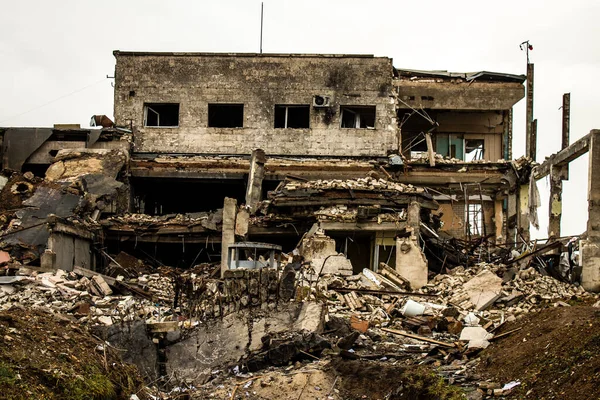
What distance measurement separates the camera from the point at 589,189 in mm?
19234

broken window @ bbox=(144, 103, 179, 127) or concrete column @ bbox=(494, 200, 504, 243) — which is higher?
broken window @ bbox=(144, 103, 179, 127)

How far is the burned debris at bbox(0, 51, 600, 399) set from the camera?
44.6 feet

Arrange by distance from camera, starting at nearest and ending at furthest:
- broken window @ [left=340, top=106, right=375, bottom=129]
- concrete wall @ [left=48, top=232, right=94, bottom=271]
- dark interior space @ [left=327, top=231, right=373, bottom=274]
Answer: concrete wall @ [left=48, top=232, right=94, bottom=271]
dark interior space @ [left=327, top=231, right=373, bottom=274]
broken window @ [left=340, top=106, right=375, bottom=129]

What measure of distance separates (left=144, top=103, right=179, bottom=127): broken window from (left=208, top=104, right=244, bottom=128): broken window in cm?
120

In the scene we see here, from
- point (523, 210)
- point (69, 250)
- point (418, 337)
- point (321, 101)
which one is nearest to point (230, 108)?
point (321, 101)

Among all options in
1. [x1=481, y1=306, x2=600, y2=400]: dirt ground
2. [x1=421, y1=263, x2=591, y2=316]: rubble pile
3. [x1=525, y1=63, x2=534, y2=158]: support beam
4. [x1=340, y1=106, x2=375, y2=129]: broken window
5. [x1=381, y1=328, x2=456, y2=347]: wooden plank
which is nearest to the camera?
[x1=481, y1=306, x2=600, y2=400]: dirt ground

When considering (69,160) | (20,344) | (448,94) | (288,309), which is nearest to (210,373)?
(288,309)

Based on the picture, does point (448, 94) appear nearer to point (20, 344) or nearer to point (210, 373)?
point (210, 373)

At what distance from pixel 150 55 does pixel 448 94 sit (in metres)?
10.3

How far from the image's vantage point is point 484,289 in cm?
1798

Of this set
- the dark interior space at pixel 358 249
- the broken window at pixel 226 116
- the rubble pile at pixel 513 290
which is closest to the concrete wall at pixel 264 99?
the broken window at pixel 226 116

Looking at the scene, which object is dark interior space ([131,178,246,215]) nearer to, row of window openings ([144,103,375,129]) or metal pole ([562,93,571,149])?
row of window openings ([144,103,375,129])

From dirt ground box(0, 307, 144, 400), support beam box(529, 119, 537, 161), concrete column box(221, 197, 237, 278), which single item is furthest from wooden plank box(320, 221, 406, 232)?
support beam box(529, 119, 537, 161)

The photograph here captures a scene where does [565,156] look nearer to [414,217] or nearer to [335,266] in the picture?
[414,217]
